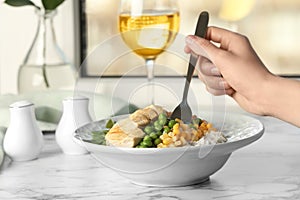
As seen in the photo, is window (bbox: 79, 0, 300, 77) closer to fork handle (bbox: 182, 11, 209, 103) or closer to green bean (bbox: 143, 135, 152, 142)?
fork handle (bbox: 182, 11, 209, 103)

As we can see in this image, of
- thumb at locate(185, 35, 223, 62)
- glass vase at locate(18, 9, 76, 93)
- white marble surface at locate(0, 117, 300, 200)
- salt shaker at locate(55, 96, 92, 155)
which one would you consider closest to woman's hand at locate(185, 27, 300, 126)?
thumb at locate(185, 35, 223, 62)

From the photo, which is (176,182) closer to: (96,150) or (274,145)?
(96,150)

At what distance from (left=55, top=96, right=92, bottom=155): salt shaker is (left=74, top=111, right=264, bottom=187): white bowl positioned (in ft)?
0.70

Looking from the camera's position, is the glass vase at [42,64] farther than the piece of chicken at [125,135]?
Yes

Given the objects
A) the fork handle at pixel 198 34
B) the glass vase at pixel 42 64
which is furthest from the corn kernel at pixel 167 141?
the glass vase at pixel 42 64

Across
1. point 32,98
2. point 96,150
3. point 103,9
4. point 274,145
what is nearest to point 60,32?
point 103,9

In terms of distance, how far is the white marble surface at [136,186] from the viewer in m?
0.98

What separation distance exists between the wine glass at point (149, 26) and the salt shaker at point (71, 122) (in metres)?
0.15

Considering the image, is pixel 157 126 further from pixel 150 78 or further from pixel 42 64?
pixel 42 64

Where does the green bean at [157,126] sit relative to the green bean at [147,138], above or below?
above

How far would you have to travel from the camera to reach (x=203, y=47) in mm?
1025

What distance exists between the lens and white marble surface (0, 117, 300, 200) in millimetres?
978

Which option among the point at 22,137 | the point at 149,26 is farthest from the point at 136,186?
the point at 149,26

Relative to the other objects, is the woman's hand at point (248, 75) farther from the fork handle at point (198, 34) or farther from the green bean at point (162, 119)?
the green bean at point (162, 119)
